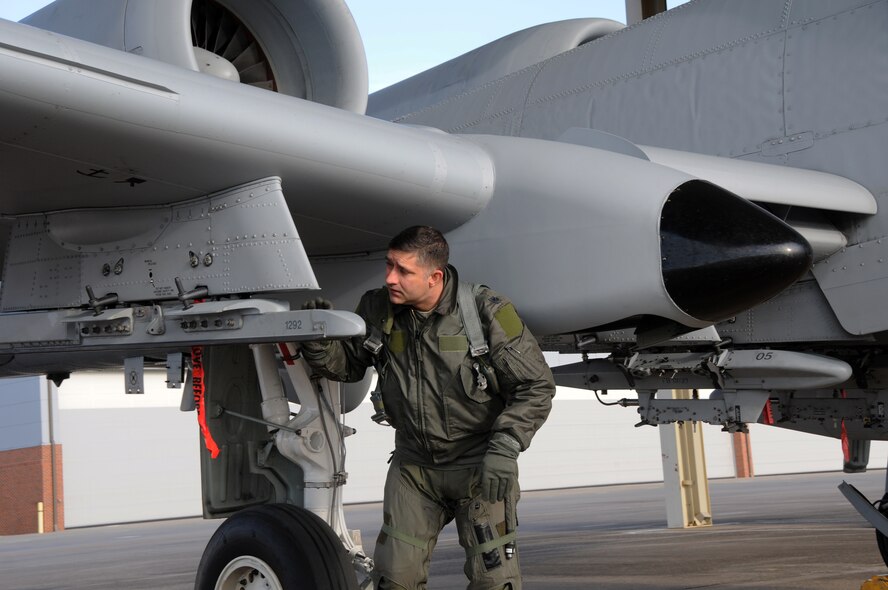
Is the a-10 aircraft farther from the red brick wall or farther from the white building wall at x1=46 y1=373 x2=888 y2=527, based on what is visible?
the red brick wall

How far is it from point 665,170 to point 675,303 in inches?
21.0

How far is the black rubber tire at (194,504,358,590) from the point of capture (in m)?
4.12

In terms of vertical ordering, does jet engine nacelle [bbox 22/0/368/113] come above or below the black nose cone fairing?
above

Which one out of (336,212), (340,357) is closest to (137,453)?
(336,212)

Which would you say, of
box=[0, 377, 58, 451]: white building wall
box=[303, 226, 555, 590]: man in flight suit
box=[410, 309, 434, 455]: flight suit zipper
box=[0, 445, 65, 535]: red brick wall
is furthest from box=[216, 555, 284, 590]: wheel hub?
box=[0, 445, 65, 535]: red brick wall

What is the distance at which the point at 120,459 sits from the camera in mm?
23172

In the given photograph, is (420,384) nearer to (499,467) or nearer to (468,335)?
(468,335)

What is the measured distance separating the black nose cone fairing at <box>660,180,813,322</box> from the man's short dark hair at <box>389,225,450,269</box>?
833 mm

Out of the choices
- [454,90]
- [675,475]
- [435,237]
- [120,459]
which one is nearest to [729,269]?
[435,237]

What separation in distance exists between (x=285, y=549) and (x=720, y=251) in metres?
2.07

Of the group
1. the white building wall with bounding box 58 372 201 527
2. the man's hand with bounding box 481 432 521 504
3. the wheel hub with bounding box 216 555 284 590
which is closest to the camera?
the man's hand with bounding box 481 432 521 504

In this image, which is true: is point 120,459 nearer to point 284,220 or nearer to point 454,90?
point 454,90

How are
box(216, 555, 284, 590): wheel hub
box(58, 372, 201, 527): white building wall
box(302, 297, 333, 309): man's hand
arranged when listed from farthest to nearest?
box(58, 372, 201, 527): white building wall
box(216, 555, 284, 590): wheel hub
box(302, 297, 333, 309): man's hand

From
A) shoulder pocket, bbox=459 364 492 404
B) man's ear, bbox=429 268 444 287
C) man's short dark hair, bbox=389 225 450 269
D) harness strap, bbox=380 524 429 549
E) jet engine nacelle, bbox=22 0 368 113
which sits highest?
jet engine nacelle, bbox=22 0 368 113
